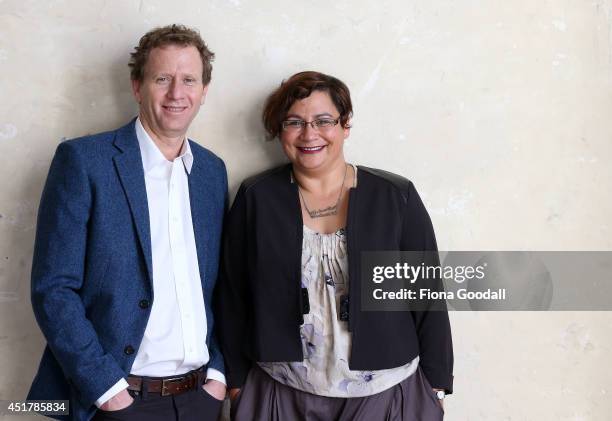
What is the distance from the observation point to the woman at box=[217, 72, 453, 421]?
2.23 metres

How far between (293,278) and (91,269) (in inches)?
25.9

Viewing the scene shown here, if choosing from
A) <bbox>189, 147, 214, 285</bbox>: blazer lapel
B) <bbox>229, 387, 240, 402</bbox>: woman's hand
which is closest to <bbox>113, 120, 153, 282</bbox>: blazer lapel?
<bbox>189, 147, 214, 285</bbox>: blazer lapel

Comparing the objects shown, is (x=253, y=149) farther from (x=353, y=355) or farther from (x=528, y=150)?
(x=528, y=150)

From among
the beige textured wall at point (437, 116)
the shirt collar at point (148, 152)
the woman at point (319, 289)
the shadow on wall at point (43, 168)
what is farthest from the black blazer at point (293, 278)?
the shadow on wall at point (43, 168)

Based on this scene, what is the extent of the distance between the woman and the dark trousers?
0.15 m

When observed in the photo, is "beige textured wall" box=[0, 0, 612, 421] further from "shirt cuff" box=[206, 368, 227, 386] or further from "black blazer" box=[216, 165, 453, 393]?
"shirt cuff" box=[206, 368, 227, 386]

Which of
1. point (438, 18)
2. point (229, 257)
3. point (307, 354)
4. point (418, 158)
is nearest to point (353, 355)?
point (307, 354)

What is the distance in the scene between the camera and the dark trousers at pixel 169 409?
207 centimetres

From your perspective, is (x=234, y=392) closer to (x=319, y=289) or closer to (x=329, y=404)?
(x=329, y=404)

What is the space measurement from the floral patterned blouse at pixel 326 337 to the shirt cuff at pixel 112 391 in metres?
0.52

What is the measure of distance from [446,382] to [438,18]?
1.39 meters

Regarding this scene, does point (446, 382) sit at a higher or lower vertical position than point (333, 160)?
lower

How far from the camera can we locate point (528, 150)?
2.64m

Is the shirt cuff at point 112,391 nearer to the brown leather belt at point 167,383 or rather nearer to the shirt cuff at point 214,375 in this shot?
the brown leather belt at point 167,383
